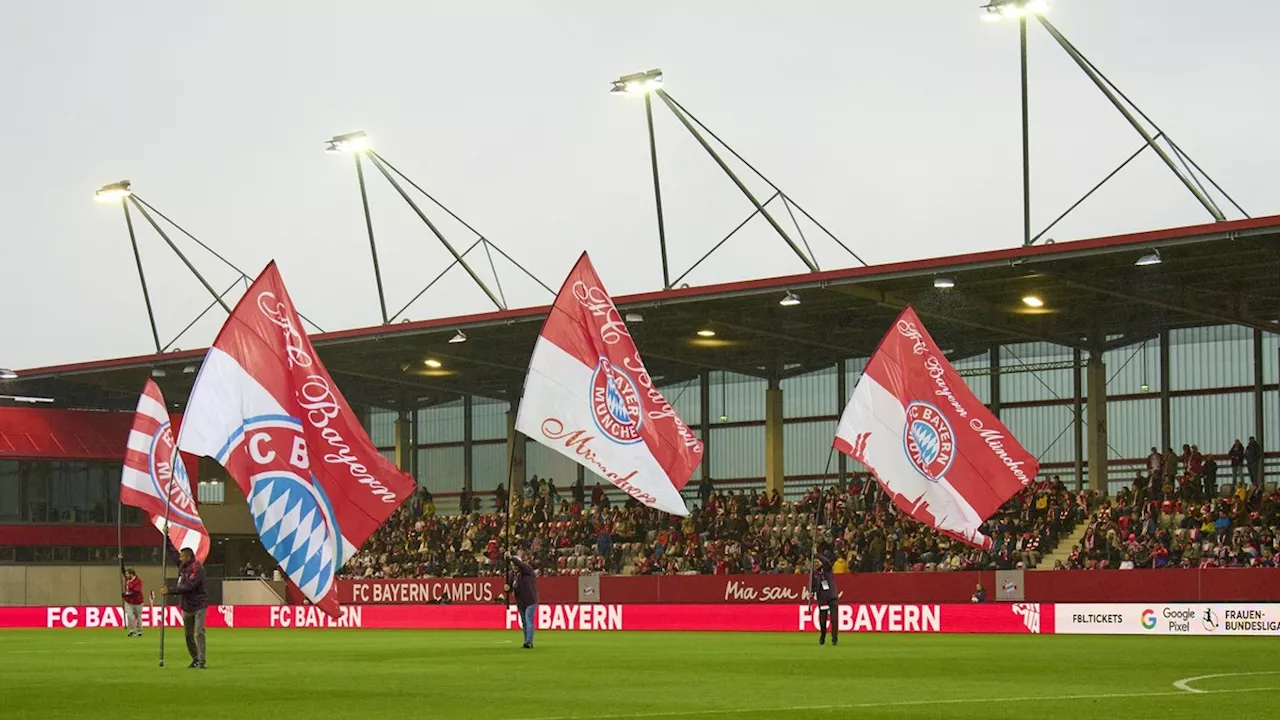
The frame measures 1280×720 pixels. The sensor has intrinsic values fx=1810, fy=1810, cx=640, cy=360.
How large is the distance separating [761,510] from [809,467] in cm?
434

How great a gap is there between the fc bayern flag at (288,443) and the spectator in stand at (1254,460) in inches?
1369

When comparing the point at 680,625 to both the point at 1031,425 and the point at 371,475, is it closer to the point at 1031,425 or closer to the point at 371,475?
the point at 1031,425

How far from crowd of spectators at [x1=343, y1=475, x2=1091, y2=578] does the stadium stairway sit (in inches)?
8.9

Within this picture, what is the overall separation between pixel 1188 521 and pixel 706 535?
59.2 feet

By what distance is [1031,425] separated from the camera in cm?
6119

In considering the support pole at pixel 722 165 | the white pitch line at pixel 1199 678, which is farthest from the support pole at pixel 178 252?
the white pitch line at pixel 1199 678

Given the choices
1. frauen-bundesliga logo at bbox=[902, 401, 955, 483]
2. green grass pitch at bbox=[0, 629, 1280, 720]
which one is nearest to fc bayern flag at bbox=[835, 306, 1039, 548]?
frauen-bundesliga logo at bbox=[902, 401, 955, 483]

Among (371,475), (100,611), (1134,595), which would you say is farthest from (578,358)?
(100,611)

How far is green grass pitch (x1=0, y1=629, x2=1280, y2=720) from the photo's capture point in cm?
1802

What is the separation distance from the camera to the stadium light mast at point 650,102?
48688mm

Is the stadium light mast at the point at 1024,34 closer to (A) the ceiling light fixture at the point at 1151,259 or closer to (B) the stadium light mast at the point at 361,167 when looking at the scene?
(A) the ceiling light fixture at the point at 1151,259

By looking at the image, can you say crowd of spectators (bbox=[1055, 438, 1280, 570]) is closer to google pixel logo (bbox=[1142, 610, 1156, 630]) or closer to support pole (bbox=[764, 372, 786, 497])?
google pixel logo (bbox=[1142, 610, 1156, 630])

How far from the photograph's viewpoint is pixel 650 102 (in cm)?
5162

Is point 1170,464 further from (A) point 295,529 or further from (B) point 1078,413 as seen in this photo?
(A) point 295,529
